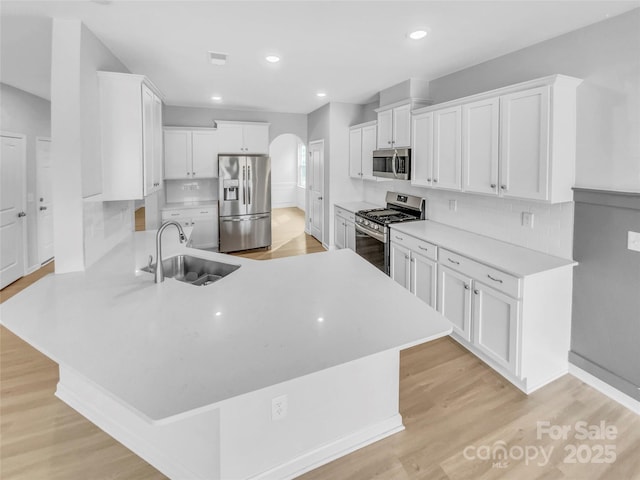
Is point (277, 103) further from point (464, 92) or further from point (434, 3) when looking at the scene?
point (434, 3)

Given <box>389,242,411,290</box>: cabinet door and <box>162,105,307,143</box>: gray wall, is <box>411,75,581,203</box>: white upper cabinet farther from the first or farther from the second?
<box>162,105,307,143</box>: gray wall

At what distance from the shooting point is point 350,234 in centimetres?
512

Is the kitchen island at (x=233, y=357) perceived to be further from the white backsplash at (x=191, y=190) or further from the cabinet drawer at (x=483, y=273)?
the white backsplash at (x=191, y=190)

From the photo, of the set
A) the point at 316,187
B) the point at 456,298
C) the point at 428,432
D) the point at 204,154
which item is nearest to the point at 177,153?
the point at 204,154

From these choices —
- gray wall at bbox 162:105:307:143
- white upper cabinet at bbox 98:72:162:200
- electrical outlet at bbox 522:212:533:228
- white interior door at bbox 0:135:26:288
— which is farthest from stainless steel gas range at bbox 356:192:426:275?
white interior door at bbox 0:135:26:288

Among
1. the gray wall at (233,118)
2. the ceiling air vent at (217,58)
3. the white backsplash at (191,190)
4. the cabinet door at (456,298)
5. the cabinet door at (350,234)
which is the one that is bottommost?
the cabinet door at (456,298)

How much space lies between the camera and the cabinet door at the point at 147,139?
2.74m

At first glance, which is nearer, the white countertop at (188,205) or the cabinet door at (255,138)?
the white countertop at (188,205)

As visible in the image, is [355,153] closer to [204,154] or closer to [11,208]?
[204,154]

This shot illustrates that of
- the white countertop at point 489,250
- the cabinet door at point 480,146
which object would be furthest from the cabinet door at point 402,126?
the white countertop at point 489,250

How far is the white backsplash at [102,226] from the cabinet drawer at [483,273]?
2773 millimetres

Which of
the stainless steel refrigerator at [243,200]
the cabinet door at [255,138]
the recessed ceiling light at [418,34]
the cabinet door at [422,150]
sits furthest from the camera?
the cabinet door at [255,138]

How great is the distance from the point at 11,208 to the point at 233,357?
16.3ft

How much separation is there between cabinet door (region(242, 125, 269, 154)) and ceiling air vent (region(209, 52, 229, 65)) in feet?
9.06
